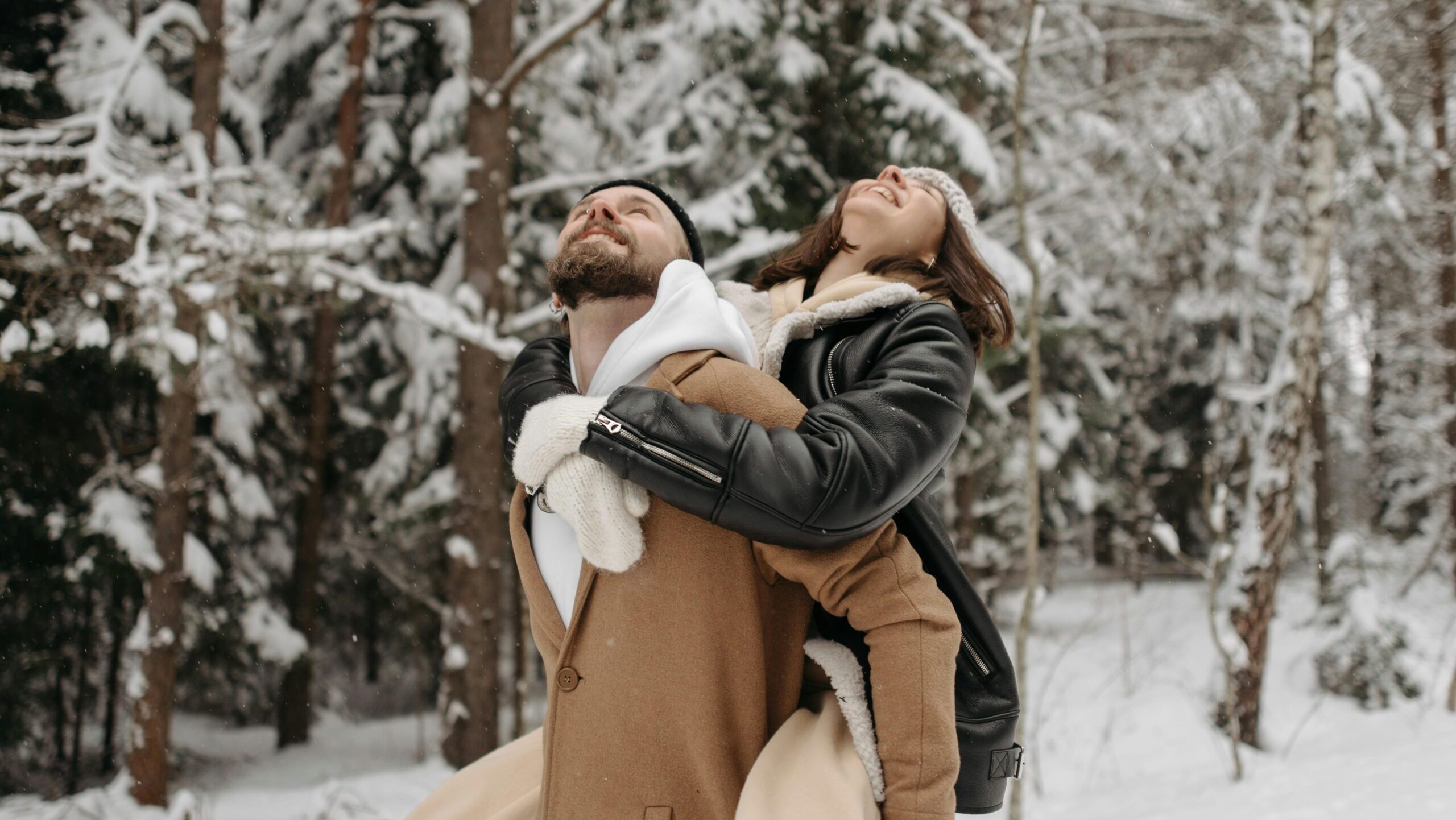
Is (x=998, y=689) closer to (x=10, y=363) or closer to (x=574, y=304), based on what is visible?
(x=574, y=304)

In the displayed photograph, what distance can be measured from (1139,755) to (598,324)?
34.7 feet

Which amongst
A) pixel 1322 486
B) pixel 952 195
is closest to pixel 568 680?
pixel 952 195

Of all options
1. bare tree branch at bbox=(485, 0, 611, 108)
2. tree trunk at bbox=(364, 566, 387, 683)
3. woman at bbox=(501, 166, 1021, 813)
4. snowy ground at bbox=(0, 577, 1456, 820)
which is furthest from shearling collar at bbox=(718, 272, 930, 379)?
tree trunk at bbox=(364, 566, 387, 683)

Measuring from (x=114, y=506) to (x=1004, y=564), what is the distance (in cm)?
1099

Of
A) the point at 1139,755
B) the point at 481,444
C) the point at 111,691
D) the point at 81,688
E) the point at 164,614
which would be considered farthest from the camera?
the point at 1139,755

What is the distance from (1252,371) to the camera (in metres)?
18.1

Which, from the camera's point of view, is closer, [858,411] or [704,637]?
[858,411]

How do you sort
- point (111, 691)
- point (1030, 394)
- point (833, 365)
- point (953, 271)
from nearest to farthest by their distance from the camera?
1. point (833, 365)
2. point (953, 271)
3. point (1030, 394)
4. point (111, 691)

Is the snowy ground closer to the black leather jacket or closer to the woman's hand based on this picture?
the black leather jacket

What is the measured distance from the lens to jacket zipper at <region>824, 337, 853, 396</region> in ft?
6.26

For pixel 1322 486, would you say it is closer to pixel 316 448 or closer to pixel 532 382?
pixel 316 448

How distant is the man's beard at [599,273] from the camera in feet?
6.52

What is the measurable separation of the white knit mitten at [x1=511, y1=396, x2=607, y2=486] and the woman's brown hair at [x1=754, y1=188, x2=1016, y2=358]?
859 mm

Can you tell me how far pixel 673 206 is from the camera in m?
2.32
